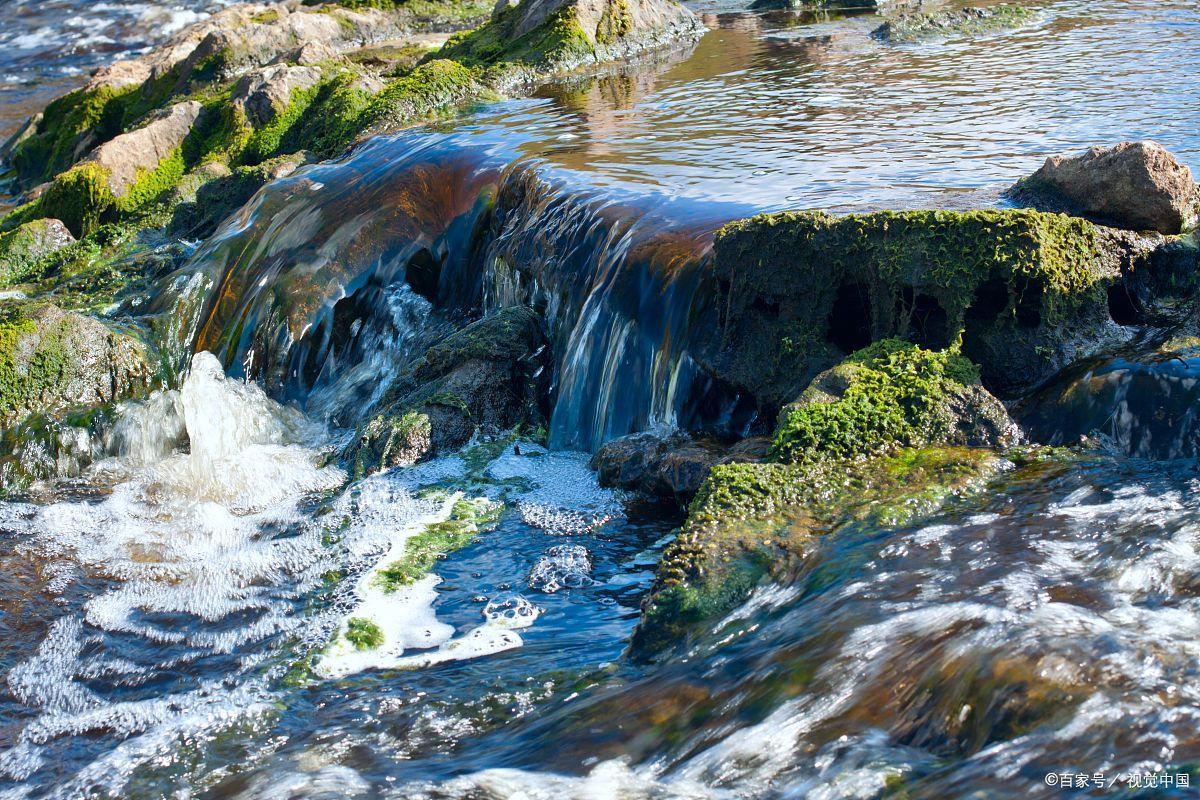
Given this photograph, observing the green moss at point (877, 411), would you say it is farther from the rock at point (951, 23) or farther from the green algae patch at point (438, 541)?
the rock at point (951, 23)

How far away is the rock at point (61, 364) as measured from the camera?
27.6ft

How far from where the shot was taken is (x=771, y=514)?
4.74 m

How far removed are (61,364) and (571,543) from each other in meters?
4.97

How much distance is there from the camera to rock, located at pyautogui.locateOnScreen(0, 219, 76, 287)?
1189cm

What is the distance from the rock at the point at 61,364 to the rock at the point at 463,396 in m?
2.58

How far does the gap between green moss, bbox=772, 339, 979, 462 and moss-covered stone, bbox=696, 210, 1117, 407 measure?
31 centimetres

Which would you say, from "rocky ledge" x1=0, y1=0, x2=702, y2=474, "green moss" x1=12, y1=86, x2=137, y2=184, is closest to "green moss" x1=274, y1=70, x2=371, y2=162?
"rocky ledge" x1=0, y1=0, x2=702, y2=474

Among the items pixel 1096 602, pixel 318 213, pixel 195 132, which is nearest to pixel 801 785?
pixel 1096 602

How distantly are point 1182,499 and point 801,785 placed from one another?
7.23ft

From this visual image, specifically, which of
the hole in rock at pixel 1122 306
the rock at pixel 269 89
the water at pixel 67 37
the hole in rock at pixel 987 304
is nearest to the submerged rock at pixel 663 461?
the hole in rock at pixel 987 304

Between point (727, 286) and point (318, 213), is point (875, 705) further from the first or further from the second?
point (318, 213)

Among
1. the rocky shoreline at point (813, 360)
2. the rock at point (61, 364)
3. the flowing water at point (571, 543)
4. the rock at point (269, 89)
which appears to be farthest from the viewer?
the rock at point (269, 89)

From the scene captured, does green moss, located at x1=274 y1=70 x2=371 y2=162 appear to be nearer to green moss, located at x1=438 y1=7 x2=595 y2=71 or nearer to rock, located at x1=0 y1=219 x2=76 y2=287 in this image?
green moss, located at x1=438 y1=7 x2=595 y2=71

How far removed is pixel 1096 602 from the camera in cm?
379
